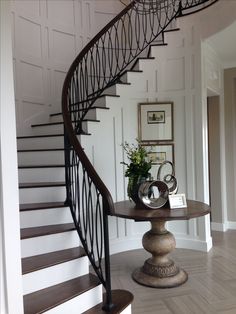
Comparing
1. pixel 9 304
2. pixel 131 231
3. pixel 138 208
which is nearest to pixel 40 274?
pixel 9 304

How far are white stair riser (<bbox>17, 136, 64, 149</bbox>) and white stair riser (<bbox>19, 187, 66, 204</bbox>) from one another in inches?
35.8

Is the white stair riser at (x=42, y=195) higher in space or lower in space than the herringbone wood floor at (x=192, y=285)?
higher

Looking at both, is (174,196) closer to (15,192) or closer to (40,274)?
(40,274)

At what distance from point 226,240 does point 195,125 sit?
5.89 ft

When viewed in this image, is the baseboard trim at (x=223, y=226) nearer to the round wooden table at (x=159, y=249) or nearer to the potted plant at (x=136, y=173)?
the round wooden table at (x=159, y=249)

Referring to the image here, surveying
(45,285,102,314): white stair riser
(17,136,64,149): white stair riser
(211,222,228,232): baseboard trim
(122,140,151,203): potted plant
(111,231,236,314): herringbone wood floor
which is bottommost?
(111,231,236,314): herringbone wood floor

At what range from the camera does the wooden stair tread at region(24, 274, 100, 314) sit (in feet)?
6.80

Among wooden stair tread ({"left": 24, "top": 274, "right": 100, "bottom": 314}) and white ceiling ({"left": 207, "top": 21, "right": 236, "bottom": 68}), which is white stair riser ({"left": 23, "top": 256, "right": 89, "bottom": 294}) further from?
white ceiling ({"left": 207, "top": 21, "right": 236, "bottom": 68})

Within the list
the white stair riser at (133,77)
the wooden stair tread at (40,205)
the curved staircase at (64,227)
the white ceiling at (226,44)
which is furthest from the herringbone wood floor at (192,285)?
the white ceiling at (226,44)

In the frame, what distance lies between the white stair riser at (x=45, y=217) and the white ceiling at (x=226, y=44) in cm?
287

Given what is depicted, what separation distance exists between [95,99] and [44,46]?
1.64m

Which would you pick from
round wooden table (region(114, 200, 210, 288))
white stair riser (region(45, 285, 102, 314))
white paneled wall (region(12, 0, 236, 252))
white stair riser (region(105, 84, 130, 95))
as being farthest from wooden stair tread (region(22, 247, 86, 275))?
white stair riser (region(105, 84, 130, 95))

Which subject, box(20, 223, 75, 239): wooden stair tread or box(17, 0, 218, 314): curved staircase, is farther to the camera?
box(20, 223, 75, 239): wooden stair tread

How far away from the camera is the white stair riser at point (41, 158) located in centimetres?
361
